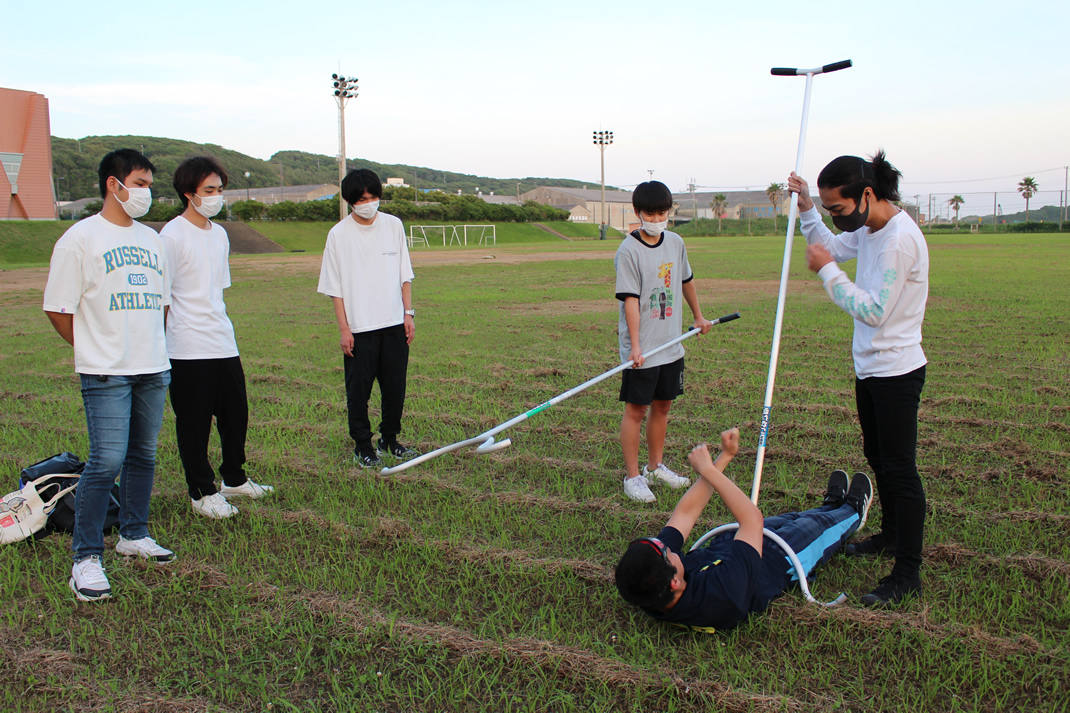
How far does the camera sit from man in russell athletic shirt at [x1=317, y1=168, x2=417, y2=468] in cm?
459

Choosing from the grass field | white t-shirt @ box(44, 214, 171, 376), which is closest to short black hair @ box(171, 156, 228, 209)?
white t-shirt @ box(44, 214, 171, 376)

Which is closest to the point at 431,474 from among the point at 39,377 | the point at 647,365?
the point at 647,365

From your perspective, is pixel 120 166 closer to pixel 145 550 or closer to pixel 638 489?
pixel 145 550

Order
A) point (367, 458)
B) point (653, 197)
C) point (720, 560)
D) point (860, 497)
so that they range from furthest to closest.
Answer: point (367, 458)
point (653, 197)
point (860, 497)
point (720, 560)

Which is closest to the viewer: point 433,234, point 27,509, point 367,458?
point 27,509

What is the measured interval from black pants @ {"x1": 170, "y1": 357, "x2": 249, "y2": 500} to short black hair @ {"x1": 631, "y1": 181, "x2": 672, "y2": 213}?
8.10 feet

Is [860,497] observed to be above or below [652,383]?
below

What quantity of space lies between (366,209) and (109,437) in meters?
2.09

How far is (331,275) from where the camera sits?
4.63m

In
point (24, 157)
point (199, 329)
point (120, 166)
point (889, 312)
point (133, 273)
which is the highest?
point (24, 157)

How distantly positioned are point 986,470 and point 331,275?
4.26 metres

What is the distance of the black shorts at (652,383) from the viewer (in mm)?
4078

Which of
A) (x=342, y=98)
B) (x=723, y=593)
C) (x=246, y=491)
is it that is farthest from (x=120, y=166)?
(x=342, y=98)

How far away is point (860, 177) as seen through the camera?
2.77 metres
